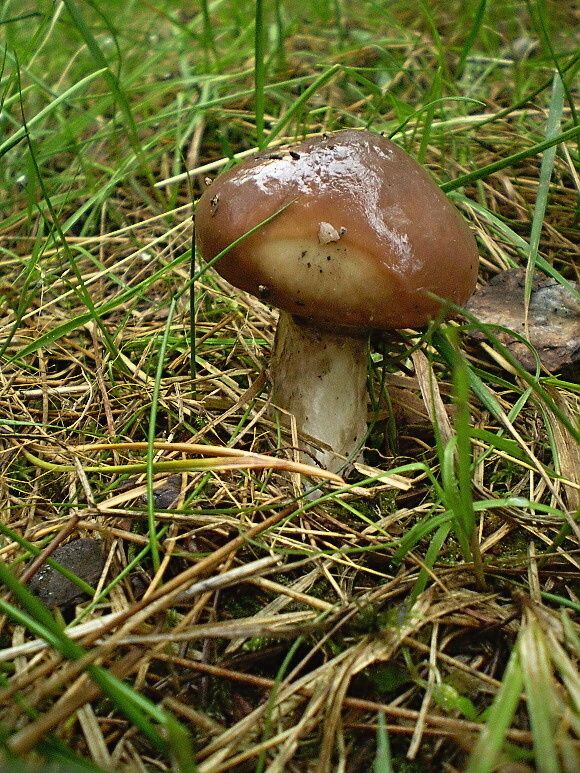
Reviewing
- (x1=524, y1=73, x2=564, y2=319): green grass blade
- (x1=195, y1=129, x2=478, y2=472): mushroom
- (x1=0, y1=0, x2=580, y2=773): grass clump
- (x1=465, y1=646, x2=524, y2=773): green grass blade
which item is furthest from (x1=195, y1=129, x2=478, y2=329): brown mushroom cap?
(x1=465, y1=646, x2=524, y2=773): green grass blade

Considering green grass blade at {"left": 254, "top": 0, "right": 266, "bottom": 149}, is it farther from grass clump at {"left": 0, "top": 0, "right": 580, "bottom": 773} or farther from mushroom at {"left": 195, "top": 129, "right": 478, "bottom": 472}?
mushroom at {"left": 195, "top": 129, "right": 478, "bottom": 472}

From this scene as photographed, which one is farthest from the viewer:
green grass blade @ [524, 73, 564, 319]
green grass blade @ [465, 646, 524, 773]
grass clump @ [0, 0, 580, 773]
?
green grass blade @ [524, 73, 564, 319]

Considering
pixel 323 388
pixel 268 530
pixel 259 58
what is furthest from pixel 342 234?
pixel 259 58

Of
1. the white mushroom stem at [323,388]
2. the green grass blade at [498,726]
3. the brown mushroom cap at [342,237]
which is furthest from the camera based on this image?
the white mushroom stem at [323,388]

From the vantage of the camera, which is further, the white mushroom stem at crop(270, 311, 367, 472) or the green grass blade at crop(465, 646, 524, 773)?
the white mushroom stem at crop(270, 311, 367, 472)

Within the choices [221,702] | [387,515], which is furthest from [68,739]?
[387,515]

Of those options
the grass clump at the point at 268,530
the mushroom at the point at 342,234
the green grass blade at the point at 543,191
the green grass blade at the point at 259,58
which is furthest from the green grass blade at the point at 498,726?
the green grass blade at the point at 259,58

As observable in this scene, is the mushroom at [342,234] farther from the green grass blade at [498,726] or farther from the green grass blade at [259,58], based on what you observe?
the green grass blade at [498,726]

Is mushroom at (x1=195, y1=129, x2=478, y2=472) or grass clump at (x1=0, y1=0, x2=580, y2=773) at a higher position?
mushroom at (x1=195, y1=129, x2=478, y2=472)
